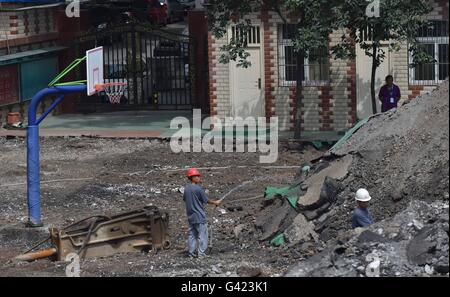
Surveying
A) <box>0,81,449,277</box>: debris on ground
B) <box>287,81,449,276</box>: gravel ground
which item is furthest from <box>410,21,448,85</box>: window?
<box>287,81,449,276</box>: gravel ground

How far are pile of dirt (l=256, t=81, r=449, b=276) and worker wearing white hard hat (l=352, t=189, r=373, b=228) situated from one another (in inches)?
8.0

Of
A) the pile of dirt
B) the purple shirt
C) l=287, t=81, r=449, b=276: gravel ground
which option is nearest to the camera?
l=287, t=81, r=449, b=276: gravel ground

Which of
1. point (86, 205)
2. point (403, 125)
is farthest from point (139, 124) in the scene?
point (403, 125)

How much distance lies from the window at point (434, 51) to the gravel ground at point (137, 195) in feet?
11.8

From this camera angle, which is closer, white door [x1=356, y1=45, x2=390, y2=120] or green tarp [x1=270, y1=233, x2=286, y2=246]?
green tarp [x1=270, y1=233, x2=286, y2=246]

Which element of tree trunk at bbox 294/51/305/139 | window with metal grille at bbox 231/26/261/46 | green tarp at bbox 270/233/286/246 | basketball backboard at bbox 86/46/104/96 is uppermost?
window with metal grille at bbox 231/26/261/46

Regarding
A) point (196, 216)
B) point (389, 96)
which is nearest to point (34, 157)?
point (196, 216)

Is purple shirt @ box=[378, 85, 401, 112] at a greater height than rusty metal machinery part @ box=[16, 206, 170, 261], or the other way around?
purple shirt @ box=[378, 85, 401, 112]

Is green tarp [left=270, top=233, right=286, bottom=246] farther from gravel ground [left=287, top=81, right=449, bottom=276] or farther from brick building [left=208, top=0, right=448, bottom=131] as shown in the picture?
brick building [left=208, top=0, right=448, bottom=131]

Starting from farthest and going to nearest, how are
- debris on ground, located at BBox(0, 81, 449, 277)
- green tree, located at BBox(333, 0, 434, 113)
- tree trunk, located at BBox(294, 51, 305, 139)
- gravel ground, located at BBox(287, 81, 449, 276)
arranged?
tree trunk, located at BBox(294, 51, 305, 139) < green tree, located at BBox(333, 0, 434, 113) < debris on ground, located at BBox(0, 81, 449, 277) < gravel ground, located at BBox(287, 81, 449, 276)

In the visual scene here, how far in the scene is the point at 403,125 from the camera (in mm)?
18062

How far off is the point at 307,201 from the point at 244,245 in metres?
1.17

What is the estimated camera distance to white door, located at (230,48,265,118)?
92.0ft
